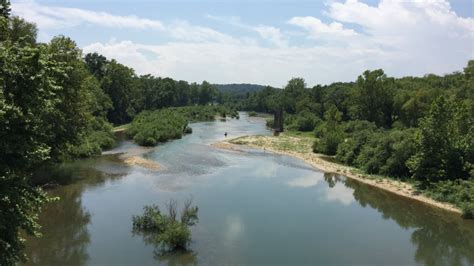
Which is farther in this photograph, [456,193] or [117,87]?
[117,87]

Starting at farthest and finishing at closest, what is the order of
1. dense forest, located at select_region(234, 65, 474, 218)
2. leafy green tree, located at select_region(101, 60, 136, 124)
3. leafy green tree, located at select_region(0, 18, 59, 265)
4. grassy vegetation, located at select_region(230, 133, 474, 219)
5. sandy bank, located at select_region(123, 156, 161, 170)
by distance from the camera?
leafy green tree, located at select_region(101, 60, 136, 124), sandy bank, located at select_region(123, 156, 161, 170), dense forest, located at select_region(234, 65, 474, 218), grassy vegetation, located at select_region(230, 133, 474, 219), leafy green tree, located at select_region(0, 18, 59, 265)

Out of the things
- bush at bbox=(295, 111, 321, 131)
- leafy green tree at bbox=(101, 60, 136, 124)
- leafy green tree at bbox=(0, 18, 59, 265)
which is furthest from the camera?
leafy green tree at bbox=(101, 60, 136, 124)

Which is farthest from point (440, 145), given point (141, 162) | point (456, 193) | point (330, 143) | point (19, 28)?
point (19, 28)

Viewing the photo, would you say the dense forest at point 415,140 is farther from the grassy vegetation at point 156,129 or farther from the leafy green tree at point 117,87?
the leafy green tree at point 117,87

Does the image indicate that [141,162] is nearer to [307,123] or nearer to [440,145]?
[440,145]

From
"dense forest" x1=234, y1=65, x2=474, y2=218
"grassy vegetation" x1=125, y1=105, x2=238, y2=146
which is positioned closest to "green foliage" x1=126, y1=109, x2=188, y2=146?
"grassy vegetation" x1=125, y1=105, x2=238, y2=146

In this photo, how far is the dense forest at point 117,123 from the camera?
46.2ft

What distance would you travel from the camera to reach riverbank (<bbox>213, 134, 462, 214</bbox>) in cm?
4031

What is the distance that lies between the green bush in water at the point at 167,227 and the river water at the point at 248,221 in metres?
0.62

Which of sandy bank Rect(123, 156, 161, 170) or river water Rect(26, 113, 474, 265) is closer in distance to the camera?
river water Rect(26, 113, 474, 265)

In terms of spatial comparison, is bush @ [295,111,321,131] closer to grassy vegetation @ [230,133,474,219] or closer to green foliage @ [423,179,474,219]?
grassy vegetation @ [230,133,474,219]

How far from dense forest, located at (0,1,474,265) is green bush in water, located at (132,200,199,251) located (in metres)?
8.02

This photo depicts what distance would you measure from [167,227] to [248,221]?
7308 mm

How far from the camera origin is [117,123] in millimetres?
101625
